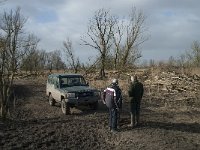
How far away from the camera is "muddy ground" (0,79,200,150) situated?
13906mm

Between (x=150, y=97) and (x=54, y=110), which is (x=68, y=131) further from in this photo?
(x=150, y=97)

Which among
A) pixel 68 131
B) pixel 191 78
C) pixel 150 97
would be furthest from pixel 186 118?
pixel 191 78

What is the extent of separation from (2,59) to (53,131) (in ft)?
11.9

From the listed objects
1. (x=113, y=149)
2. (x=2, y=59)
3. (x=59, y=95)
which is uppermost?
(x=2, y=59)

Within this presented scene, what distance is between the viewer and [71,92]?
1998 centimetres

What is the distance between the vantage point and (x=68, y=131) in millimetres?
15766

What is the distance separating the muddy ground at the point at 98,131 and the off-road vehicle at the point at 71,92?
50 cm

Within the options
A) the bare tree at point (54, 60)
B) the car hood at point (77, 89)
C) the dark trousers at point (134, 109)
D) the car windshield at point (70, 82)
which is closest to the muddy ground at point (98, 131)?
the dark trousers at point (134, 109)

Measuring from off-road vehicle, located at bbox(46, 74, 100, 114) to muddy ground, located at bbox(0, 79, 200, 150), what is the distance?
0.50 m

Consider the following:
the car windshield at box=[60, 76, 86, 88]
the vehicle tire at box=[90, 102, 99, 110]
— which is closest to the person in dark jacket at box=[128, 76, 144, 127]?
the vehicle tire at box=[90, 102, 99, 110]

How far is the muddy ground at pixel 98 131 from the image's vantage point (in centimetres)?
1391

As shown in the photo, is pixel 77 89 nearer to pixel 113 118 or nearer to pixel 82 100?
pixel 82 100

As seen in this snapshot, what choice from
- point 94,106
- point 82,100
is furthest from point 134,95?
point 94,106

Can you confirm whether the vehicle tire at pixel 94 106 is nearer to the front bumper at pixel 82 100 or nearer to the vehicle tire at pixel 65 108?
the front bumper at pixel 82 100
